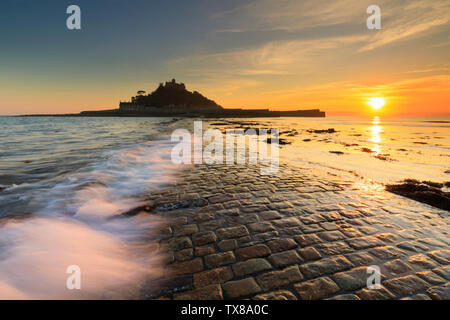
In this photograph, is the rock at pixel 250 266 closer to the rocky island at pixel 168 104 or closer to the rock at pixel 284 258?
the rock at pixel 284 258

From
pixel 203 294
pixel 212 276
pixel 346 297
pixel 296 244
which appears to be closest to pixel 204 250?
pixel 212 276

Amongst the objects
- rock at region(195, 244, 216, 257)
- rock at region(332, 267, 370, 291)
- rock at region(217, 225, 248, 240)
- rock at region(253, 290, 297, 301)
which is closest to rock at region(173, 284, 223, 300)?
rock at region(253, 290, 297, 301)

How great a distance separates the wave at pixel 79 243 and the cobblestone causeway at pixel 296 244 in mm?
410

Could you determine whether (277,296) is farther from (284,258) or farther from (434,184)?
(434,184)

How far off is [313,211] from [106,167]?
8.80m

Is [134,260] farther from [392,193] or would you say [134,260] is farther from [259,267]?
[392,193]

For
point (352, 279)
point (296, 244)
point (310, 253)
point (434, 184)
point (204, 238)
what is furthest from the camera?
point (434, 184)

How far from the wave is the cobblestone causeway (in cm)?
41

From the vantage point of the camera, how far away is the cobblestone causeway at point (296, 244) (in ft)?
8.39

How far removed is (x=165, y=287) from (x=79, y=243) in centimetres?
235

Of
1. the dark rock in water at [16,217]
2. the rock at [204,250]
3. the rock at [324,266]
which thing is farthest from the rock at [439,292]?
the dark rock in water at [16,217]

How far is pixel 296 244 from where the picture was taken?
344 centimetres
